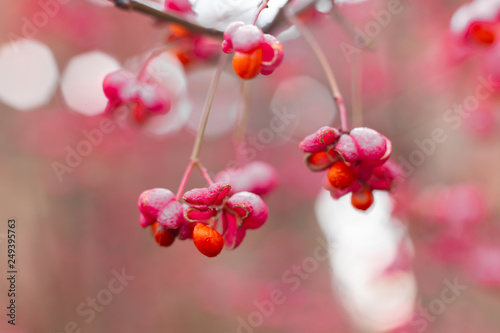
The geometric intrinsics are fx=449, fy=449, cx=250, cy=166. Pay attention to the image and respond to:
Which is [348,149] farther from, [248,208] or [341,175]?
[248,208]

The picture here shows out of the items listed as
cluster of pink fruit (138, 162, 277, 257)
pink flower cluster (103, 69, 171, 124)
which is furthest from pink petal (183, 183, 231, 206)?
pink flower cluster (103, 69, 171, 124)

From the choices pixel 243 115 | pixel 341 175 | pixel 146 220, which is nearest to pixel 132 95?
pixel 243 115

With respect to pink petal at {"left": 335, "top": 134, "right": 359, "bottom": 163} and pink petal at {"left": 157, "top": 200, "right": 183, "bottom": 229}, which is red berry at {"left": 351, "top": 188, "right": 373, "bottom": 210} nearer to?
pink petal at {"left": 335, "top": 134, "right": 359, "bottom": 163}

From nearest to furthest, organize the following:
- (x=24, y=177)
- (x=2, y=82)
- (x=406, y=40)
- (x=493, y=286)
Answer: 1. (x=493, y=286)
2. (x=406, y=40)
3. (x=2, y=82)
4. (x=24, y=177)

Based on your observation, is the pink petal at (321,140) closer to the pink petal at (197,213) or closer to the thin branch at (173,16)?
the pink petal at (197,213)

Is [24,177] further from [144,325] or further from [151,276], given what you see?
[144,325]

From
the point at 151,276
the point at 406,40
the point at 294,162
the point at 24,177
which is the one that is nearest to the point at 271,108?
the point at 294,162
